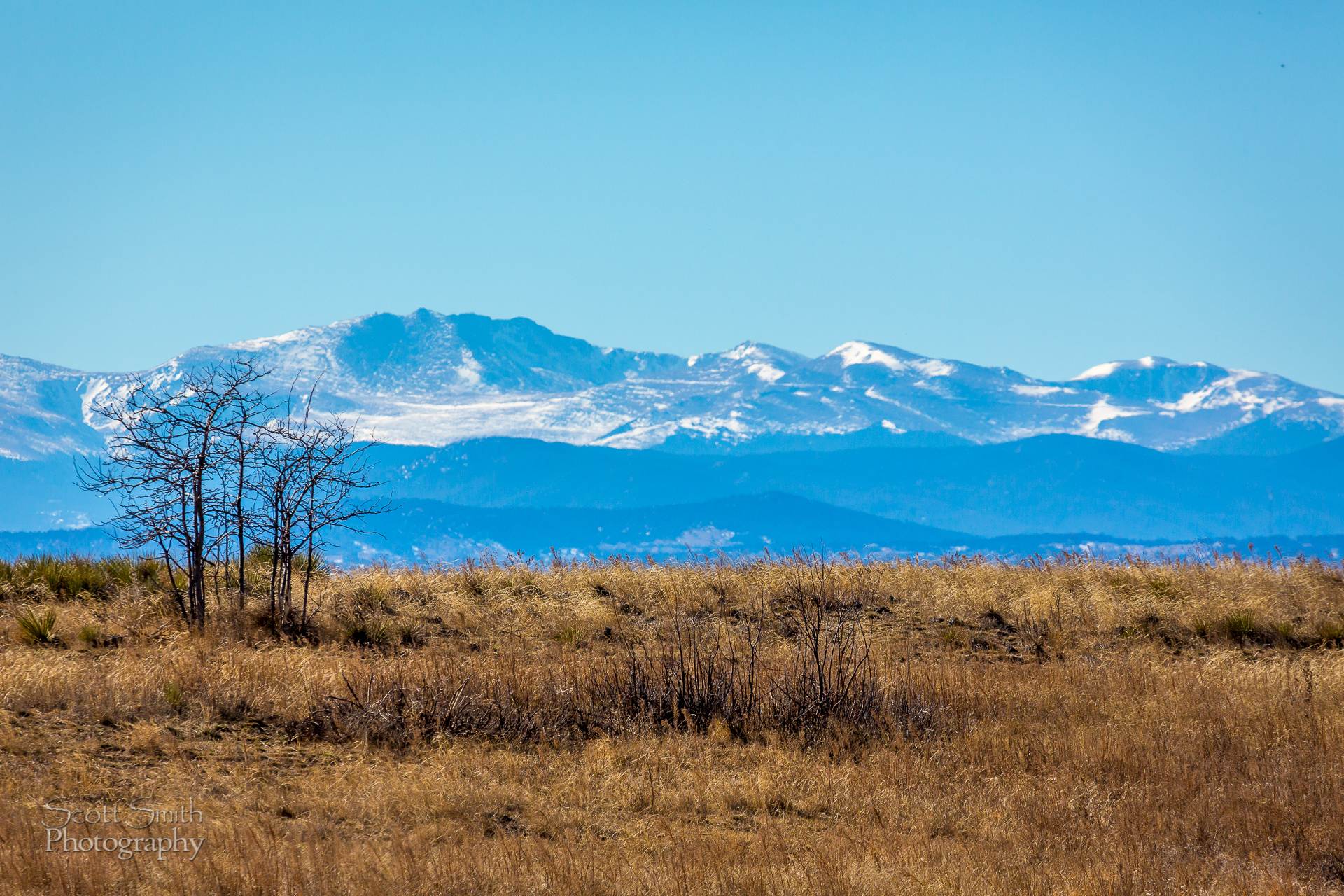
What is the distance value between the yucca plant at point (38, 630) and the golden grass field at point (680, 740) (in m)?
0.06

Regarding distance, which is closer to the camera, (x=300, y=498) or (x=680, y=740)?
(x=680, y=740)

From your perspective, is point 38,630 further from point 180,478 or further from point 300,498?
point 300,498

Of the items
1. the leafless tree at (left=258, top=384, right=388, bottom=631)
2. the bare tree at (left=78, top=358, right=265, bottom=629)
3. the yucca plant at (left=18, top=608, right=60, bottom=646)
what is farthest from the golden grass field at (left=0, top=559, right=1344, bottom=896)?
the bare tree at (left=78, top=358, right=265, bottom=629)

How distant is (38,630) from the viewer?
50.3 feet

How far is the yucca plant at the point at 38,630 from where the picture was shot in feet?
50.0

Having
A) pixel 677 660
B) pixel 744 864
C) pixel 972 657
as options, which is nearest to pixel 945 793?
pixel 744 864

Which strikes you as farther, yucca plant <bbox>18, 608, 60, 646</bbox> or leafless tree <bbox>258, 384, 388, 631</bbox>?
leafless tree <bbox>258, 384, 388, 631</bbox>

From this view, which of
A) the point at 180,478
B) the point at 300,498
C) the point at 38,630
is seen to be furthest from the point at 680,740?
the point at 180,478

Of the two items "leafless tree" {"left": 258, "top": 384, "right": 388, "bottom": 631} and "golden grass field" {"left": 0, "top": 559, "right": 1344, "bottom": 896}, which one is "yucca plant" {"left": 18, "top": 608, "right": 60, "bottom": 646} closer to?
"golden grass field" {"left": 0, "top": 559, "right": 1344, "bottom": 896}

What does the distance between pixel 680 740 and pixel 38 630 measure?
28.0 ft

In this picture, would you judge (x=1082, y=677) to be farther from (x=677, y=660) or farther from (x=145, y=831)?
(x=145, y=831)

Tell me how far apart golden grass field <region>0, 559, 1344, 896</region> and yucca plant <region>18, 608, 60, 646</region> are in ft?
0.19

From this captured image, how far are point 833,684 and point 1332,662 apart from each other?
7124mm

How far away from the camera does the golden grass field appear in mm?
8836
